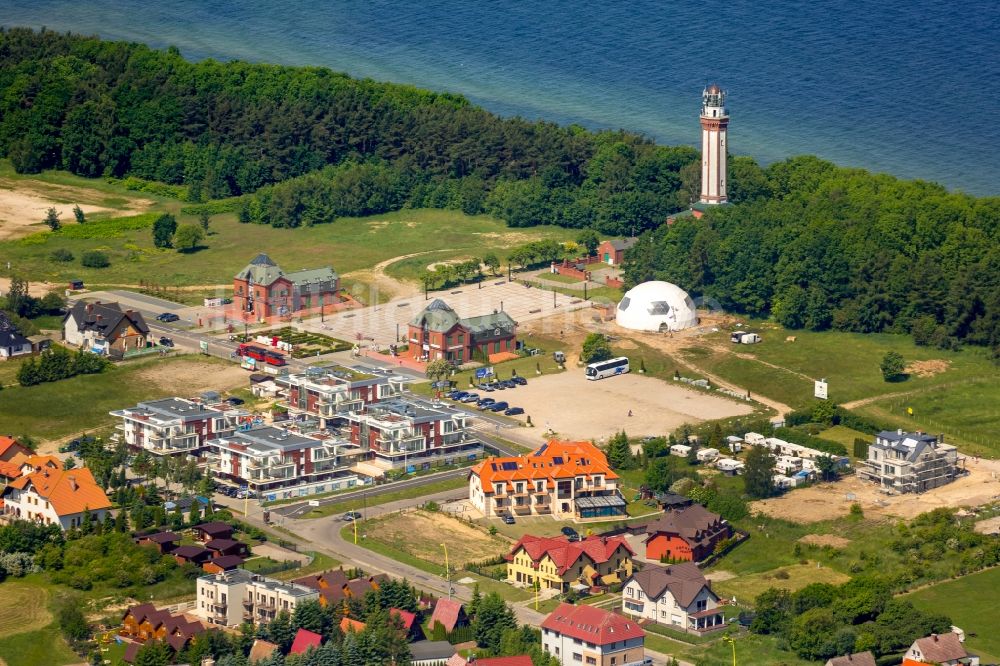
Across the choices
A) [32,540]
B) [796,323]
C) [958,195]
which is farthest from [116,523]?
[958,195]

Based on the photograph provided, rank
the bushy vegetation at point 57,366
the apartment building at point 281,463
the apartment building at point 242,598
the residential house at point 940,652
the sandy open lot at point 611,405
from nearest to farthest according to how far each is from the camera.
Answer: the residential house at point 940,652 → the apartment building at point 242,598 → the apartment building at point 281,463 → the sandy open lot at point 611,405 → the bushy vegetation at point 57,366

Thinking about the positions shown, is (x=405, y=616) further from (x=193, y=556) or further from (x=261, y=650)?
(x=193, y=556)

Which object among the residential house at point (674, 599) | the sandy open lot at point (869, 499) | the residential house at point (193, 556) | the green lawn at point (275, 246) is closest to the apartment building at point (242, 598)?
the residential house at point (193, 556)

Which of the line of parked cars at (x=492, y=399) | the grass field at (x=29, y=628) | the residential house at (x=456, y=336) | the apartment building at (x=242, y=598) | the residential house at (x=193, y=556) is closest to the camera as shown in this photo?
the grass field at (x=29, y=628)

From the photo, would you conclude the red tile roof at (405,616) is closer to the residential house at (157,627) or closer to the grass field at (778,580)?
the residential house at (157,627)

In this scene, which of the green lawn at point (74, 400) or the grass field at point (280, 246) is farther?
the grass field at point (280, 246)

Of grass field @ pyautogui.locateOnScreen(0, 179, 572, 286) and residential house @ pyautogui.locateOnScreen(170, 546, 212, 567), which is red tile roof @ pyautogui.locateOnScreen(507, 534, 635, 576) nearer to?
residential house @ pyautogui.locateOnScreen(170, 546, 212, 567)

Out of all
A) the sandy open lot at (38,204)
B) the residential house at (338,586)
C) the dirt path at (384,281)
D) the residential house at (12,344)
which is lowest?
the residential house at (338,586)

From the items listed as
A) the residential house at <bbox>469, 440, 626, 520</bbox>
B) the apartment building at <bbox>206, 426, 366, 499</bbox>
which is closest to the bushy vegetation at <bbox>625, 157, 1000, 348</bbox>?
the residential house at <bbox>469, 440, 626, 520</bbox>
